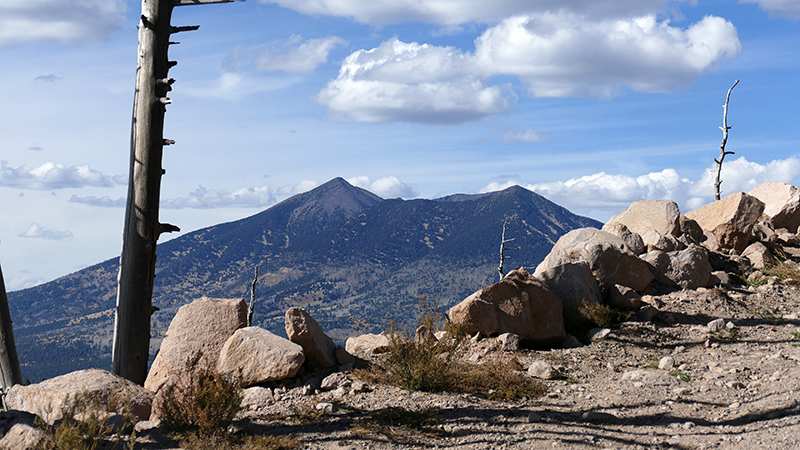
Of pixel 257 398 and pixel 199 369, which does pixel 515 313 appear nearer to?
pixel 257 398

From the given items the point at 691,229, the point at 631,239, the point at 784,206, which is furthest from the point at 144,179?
the point at 784,206

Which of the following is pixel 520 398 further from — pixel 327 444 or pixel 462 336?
pixel 327 444

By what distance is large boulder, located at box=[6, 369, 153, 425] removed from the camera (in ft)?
22.4

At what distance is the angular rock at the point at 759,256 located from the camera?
1461 cm

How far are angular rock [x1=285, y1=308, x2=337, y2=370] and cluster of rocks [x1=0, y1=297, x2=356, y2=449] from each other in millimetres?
14

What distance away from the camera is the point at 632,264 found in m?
12.6

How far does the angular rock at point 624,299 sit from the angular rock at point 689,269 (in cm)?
183

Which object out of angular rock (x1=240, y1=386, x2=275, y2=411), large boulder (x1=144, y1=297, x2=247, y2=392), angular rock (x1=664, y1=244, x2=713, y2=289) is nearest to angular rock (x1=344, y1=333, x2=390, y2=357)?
large boulder (x1=144, y1=297, x2=247, y2=392)

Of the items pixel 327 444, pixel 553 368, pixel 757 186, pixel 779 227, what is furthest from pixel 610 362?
pixel 757 186

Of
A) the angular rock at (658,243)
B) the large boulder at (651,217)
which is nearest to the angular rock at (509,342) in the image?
the angular rock at (658,243)

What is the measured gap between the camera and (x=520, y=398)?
768cm

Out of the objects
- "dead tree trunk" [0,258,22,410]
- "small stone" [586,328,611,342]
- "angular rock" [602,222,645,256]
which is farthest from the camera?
"angular rock" [602,222,645,256]

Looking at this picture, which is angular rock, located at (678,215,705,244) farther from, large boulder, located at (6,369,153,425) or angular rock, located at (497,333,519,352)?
large boulder, located at (6,369,153,425)

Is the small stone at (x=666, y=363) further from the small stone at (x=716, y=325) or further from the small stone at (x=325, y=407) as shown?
the small stone at (x=325, y=407)
